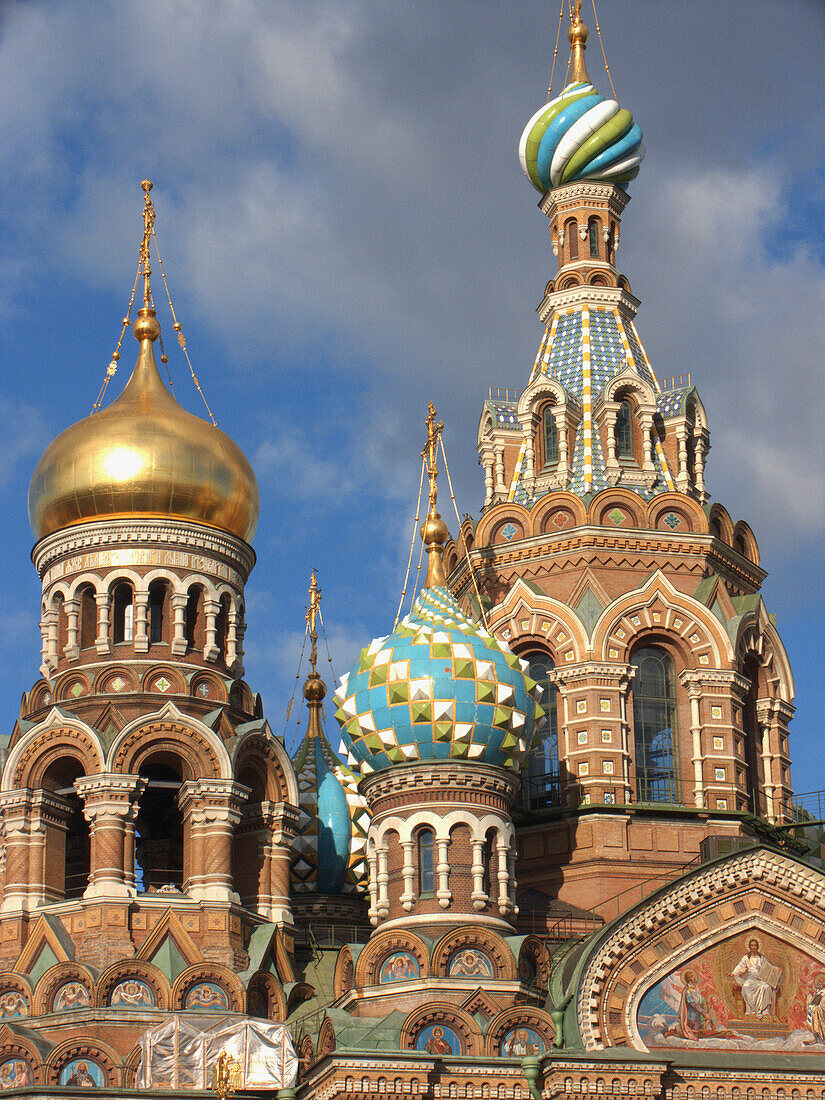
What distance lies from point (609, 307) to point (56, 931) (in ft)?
43.5

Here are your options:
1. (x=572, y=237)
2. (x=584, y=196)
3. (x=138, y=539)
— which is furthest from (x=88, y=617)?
(x=584, y=196)

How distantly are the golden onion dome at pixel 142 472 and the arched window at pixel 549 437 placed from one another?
15.9 feet

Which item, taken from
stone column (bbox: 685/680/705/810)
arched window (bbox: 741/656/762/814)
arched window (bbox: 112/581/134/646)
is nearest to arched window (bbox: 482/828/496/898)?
stone column (bbox: 685/680/705/810)

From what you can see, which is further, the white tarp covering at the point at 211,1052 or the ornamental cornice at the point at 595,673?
the ornamental cornice at the point at 595,673

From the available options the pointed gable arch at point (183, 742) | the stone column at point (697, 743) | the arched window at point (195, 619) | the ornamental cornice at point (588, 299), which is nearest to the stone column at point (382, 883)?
the pointed gable arch at point (183, 742)

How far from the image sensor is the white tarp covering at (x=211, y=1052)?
25922 mm

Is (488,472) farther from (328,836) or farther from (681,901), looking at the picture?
(681,901)

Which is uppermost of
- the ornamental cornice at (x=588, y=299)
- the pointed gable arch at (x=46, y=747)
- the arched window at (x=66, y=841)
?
the ornamental cornice at (x=588, y=299)

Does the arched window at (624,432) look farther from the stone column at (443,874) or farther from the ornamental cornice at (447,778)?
the stone column at (443,874)

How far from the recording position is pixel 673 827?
30000 millimetres

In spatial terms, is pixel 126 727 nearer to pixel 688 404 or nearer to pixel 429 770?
pixel 429 770

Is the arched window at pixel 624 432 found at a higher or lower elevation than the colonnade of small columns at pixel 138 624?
higher

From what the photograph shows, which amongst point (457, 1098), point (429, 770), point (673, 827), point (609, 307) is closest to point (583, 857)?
point (673, 827)

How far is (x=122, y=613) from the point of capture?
2997 centimetres
